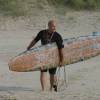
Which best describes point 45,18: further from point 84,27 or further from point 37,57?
point 37,57

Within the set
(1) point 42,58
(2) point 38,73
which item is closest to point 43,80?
(1) point 42,58

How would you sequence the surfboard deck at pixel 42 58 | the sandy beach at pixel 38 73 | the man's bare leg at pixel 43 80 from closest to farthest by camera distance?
1. the sandy beach at pixel 38 73
2. the man's bare leg at pixel 43 80
3. the surfboard deck at pixel 42 58

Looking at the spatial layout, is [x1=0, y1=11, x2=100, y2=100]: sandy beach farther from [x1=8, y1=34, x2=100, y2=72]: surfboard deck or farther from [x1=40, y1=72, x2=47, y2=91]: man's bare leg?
[x1=8, y1=34, x2=100, y2=72]: surfboard deck

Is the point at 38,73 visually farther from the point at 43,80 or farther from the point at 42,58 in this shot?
the point at 43,80

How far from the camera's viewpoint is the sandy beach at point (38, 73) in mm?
13335

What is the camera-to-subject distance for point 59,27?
22.7m

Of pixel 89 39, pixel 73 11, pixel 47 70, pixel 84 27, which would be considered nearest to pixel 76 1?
pixel 73 11

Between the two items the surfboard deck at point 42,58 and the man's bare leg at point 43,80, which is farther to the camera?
the surfboard deck at point 42,58

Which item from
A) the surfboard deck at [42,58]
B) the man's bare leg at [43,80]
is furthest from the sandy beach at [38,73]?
the surfboard deck at [42,58]

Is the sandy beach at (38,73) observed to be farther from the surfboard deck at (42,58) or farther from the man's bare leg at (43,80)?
the surfboard deck at (42,58)

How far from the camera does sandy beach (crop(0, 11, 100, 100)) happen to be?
1334cm

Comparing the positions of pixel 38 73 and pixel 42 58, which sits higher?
pixel 42 58

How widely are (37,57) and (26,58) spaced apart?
0.24 meters

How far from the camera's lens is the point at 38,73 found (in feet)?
55.2
